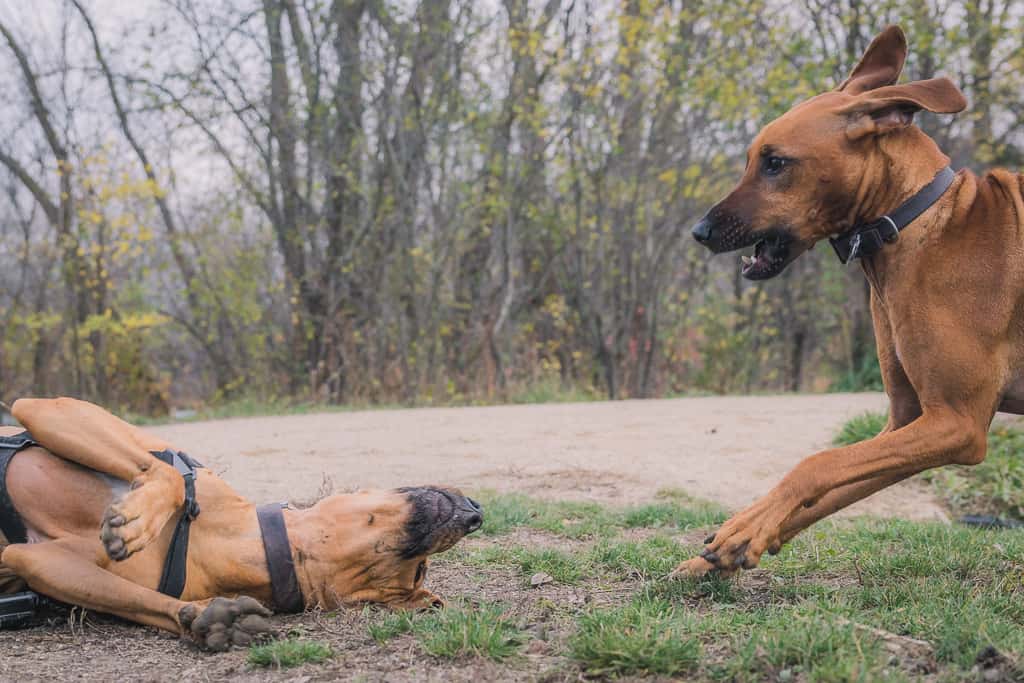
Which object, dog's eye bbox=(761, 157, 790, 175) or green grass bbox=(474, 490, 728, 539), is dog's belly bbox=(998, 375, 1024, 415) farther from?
green grass bbox=(474, 490, 728, 539)

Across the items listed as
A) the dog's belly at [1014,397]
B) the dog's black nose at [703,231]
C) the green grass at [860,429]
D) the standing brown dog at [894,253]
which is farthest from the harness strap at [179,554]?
the green grass at [860,429]

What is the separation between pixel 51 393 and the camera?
1403 centimetres

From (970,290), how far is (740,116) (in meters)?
9.59

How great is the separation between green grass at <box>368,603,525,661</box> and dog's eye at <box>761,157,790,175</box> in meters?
1.90

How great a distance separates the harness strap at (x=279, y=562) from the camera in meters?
3.07

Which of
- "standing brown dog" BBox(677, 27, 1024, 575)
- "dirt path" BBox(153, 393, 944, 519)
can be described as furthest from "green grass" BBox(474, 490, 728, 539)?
"standing brown dog" BBox(677, 27, 1024, 575)

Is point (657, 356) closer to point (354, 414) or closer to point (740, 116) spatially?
point (740, 116)

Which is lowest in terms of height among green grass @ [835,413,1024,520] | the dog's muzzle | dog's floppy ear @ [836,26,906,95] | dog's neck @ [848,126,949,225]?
green grass @ [835,413,1024,520]

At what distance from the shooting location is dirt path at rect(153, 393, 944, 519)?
5.90 m

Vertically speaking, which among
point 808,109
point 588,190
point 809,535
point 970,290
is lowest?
point 809,535

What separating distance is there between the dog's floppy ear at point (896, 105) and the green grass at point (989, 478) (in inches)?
129

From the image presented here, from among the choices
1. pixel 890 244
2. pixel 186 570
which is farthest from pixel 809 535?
pixel 186 570

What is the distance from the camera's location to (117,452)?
3.07m

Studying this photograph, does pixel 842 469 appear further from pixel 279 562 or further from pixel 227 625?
pixel 227 625
